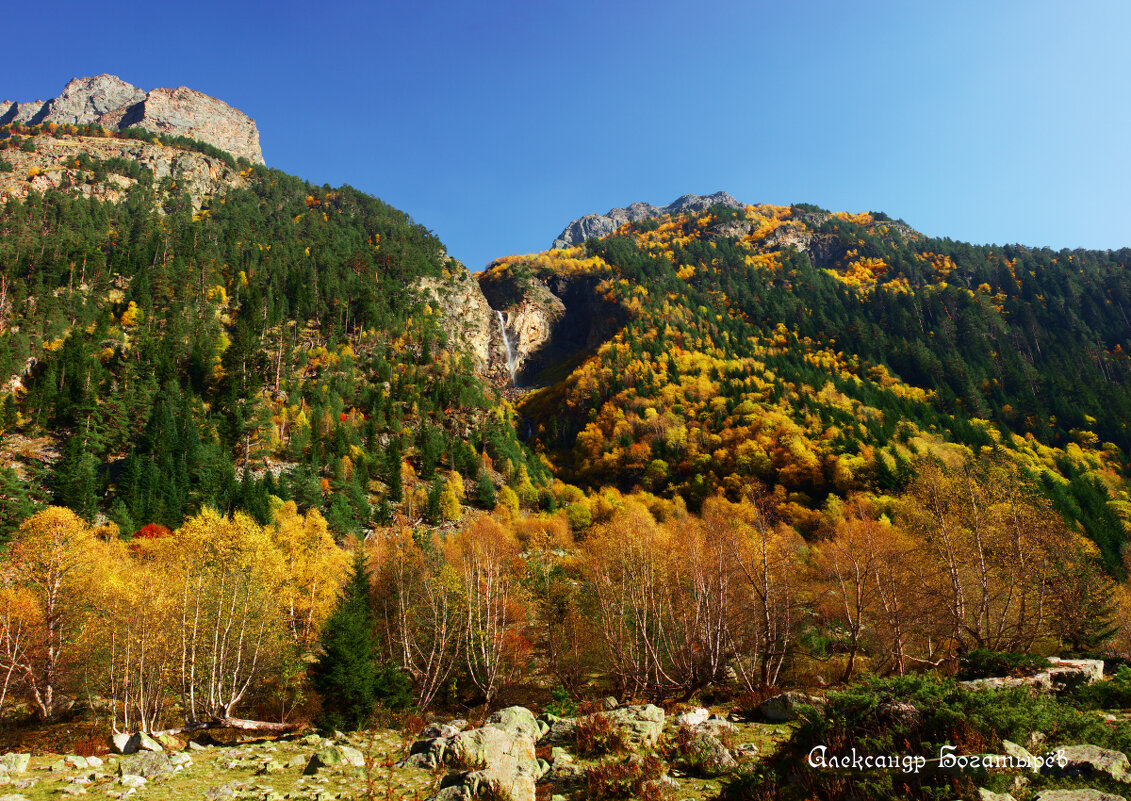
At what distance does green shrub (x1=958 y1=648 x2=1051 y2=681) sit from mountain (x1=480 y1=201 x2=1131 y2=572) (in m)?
45.8

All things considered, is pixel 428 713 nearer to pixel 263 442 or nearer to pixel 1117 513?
pixel 263 442

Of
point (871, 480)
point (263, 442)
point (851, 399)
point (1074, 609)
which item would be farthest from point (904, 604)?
point (851, 399)

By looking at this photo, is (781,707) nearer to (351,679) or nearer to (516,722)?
(516,722)

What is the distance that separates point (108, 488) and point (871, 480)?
113597 mm

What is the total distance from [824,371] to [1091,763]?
141176mm

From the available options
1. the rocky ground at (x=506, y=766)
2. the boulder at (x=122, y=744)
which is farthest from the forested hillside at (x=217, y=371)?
the rocky ground at (x=506, y=766)

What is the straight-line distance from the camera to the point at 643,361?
131750 millimetres

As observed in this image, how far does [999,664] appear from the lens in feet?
52.0

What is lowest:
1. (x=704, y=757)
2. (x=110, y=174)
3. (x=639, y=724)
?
(x=639, y=724)

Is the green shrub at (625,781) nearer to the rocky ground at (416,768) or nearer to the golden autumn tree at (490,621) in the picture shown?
the rocky ground at (416,768)

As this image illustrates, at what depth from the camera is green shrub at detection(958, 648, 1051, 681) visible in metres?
15.6

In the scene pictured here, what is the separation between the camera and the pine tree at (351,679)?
77.6 ft

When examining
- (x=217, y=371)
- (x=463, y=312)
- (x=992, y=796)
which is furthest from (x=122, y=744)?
(x=463, y=312)

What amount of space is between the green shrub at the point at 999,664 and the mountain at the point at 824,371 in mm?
45800
